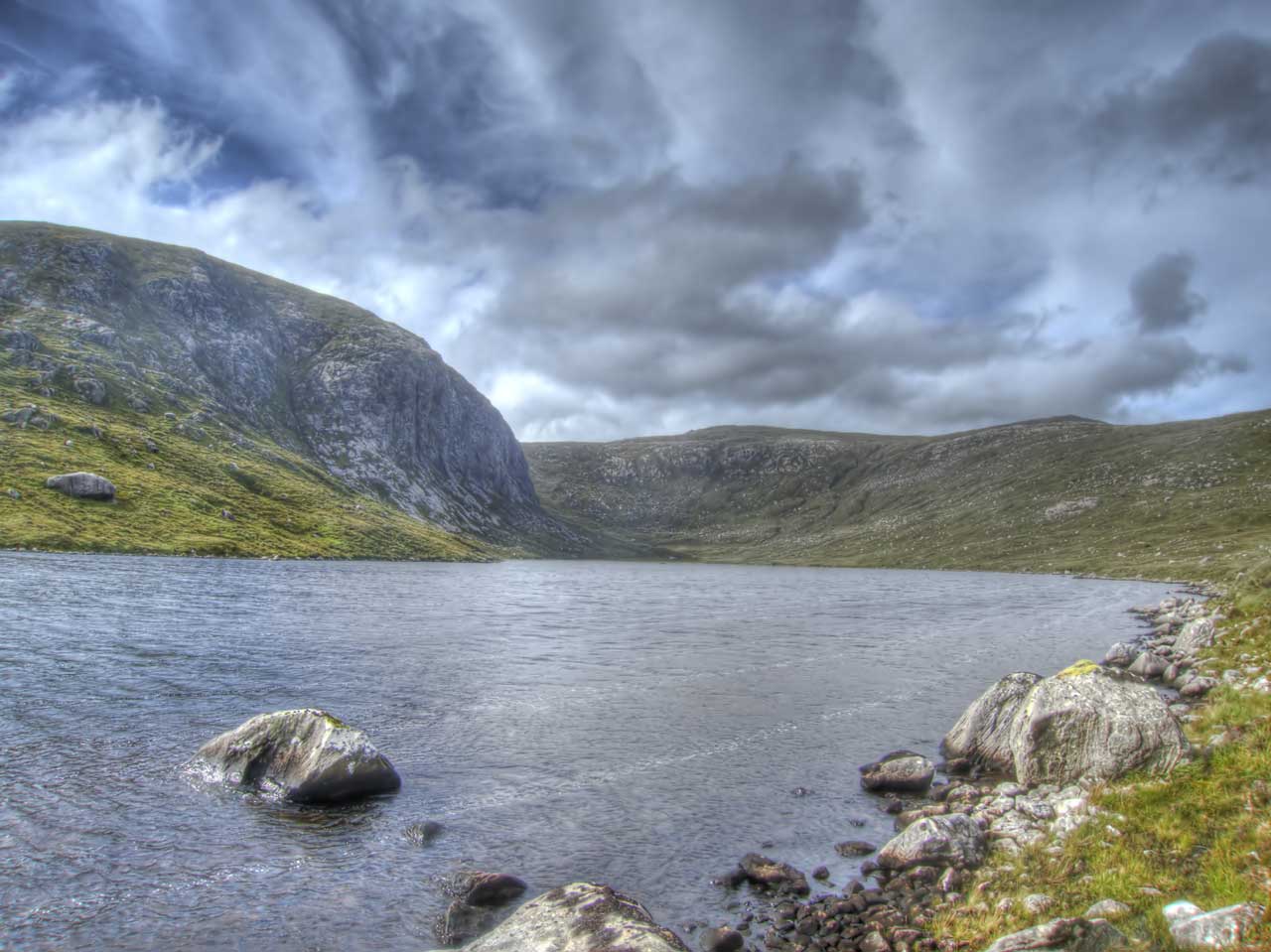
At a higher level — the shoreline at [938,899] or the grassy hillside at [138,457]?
the grassy hillside at [138,457]

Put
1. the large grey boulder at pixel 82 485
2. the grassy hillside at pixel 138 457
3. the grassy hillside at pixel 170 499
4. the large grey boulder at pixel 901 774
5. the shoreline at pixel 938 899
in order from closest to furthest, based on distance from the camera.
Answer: the shoreline at pixel 938 899 < the large grey boulder at pixel 901 774 < the grassy hillside at pixel 170 499 < the grassy hillside at pixel 138 457 < the large grey boulder at pixel 82 485

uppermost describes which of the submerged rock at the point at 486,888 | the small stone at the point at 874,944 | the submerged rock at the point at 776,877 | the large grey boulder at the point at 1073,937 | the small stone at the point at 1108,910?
the large grey boulder at the point at 1073,937

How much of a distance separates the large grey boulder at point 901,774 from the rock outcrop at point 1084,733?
263 cm

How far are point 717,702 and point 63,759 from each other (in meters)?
24.2

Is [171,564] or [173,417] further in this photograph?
[173,417]

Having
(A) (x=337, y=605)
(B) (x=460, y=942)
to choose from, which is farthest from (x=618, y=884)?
(A) (x=337, y=605)

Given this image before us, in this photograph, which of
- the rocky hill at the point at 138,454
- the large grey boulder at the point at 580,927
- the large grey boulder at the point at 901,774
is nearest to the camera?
the large grey boulder at the point at 580,927

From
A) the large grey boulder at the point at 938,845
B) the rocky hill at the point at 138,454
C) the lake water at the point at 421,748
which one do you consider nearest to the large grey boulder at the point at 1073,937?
the large grey boulder at the point at 938,845

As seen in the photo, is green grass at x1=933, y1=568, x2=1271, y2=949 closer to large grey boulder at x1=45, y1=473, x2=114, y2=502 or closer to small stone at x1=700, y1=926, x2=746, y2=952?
small stone at x1=700, y1=926, x2=746, y2=952

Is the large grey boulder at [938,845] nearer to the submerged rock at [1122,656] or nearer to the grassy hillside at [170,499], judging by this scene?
the submerged rock at [1122,656]

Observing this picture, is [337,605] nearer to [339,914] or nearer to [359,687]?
[359,687]

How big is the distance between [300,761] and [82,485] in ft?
377

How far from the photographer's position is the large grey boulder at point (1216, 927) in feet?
26.8

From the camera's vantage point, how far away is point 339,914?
14352 millimetres
